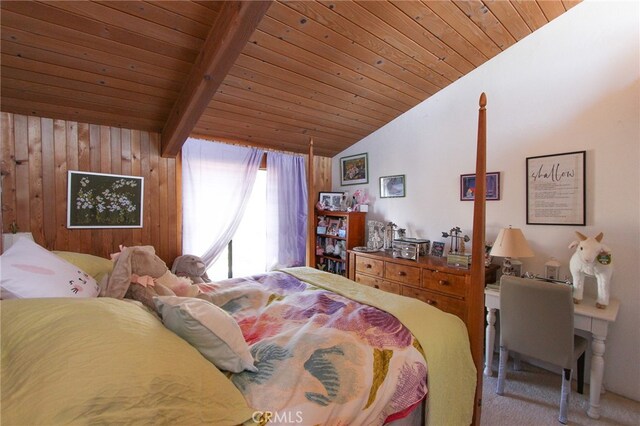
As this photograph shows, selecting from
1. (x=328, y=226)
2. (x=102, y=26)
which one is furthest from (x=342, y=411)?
(x=328, y=226)

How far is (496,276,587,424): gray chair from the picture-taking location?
1690 millimetres

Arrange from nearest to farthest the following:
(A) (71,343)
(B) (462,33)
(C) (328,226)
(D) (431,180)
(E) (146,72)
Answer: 1. (A) (71,343)
2. (E) (146,72)
3. (B) (462,33)
4. (D) (431,180)
5. (C) (328,226)

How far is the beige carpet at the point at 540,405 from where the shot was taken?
1.75 meters

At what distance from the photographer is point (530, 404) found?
1.91 m

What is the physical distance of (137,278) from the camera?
61.1 inches

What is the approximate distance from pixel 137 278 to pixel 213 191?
165 centimetres

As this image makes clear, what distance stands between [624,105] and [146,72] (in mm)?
3337

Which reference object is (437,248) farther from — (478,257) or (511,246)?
(478,257)

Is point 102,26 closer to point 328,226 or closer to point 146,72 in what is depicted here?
point 146,72

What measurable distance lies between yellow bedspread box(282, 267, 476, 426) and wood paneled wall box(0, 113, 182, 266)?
2201mm

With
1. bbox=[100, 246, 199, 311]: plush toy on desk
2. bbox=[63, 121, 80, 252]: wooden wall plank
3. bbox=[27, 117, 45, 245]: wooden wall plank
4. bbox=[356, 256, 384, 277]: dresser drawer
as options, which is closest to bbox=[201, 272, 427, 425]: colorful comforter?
bbox=[100, 246, 199, 311]: plush toy on desk

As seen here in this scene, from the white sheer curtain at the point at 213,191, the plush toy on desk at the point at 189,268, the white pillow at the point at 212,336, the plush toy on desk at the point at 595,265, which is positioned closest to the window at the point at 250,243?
the white sheer curtain at the point at 213,191

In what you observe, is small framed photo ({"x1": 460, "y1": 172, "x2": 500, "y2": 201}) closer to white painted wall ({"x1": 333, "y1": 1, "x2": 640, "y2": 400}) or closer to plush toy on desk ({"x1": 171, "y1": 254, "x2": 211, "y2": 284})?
white painted wall ({"x1": 333, "y1": 1, "x2": 640, "y2": 400})

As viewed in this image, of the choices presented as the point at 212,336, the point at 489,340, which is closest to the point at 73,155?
the point at 212,336
